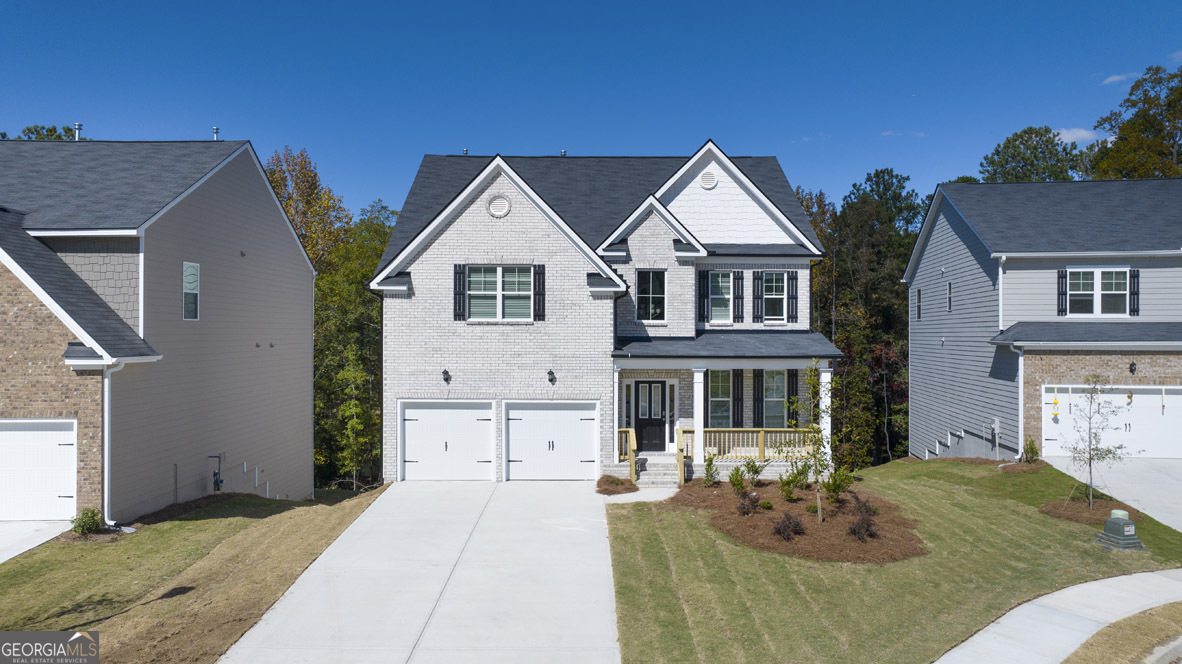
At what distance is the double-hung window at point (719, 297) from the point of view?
1997 centimetres

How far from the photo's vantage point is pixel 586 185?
22.4 meters

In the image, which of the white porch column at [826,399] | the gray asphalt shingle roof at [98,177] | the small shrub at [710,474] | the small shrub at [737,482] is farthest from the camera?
the small shrub at [710,474]

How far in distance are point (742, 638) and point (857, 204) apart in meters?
35.2

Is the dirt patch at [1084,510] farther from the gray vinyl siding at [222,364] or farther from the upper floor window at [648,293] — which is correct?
the gray vinyl siding at [222,364]

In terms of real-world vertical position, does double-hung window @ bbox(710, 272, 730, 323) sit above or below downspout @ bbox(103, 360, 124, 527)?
above

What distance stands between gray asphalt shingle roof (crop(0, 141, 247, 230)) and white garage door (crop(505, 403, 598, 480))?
9.82 meters

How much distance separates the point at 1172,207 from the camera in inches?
843

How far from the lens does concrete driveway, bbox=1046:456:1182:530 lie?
1459 centimetres

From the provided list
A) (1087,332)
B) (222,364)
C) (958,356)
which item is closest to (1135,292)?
(1087,332)

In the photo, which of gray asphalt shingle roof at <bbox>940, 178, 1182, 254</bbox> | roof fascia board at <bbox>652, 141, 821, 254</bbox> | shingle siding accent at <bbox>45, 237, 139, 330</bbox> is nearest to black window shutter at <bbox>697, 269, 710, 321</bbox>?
roof fascia board at <bbox>652, 141, 821, 254</bbox>

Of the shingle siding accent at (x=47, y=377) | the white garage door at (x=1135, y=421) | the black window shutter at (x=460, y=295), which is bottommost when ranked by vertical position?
the white garage door at (x=1135, y=421)

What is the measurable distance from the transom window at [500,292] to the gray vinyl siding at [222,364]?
6915 mm

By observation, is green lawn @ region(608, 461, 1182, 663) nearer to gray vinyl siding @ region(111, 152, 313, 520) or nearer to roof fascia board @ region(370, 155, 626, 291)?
roof fascia board @ region(370, 155, 626, 291)

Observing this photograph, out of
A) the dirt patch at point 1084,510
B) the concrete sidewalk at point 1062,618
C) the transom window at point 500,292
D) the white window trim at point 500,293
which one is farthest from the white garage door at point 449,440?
the dirt patch at point 1084,510
